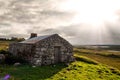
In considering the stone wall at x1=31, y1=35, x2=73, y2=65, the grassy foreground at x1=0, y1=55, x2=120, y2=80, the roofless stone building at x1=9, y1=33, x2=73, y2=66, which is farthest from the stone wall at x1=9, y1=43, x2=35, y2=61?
the grassy foreground at x1=0, y1=55, x2=120, y2=80

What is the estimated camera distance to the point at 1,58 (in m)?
34.1

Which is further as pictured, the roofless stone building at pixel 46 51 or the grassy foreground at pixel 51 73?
the roofless stone building at pixel 46 51

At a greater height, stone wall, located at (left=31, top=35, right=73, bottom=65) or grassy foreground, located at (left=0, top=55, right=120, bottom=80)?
stone wall, located at (left=31, top=35, right=73, bottom=65)

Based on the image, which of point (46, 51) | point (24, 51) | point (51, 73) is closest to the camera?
point (51, 73)

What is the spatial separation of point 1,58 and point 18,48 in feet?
20.2

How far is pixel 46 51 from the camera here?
34.2 metres

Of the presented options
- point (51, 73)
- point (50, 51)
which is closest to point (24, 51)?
point (50, 51)

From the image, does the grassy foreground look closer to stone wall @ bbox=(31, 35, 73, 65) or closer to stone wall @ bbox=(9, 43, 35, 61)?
stone wall @ bbox=(31, 35, 73, 65)

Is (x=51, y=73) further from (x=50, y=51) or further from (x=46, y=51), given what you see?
(x=50, y=51)

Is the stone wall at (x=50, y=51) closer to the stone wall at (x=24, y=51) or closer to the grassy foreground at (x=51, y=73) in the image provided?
the stone wall at (x=24, y=51)

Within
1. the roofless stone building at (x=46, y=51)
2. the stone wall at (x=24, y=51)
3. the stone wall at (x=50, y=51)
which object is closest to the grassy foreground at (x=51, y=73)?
the stone wall at (x=50, y=51)

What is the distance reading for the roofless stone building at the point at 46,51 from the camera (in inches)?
1308

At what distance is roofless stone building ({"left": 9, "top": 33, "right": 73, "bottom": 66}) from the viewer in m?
33.2

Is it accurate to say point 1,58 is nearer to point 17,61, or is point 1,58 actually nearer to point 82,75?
point 17,61
